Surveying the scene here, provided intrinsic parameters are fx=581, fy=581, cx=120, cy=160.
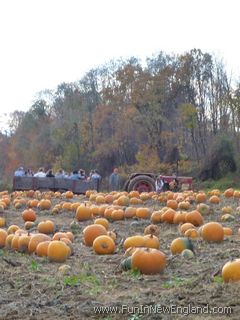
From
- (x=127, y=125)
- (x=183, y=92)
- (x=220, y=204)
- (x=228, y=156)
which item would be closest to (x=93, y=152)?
(x=127, y=125)

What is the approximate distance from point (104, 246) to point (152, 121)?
128 ft

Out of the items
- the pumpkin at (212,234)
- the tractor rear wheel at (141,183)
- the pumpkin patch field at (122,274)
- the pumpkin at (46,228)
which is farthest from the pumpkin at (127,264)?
the tractor rear wheel at (141,183)

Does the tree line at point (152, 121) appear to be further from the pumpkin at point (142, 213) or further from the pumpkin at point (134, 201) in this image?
the pumpkin at point (142, 213)

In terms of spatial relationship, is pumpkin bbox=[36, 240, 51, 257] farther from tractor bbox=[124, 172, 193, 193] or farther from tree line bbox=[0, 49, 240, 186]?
tree line bbox=[0, 49, 240, 186]

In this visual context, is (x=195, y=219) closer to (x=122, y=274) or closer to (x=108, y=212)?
(x=108, y=212)

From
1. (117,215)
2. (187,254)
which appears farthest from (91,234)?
(117,215)

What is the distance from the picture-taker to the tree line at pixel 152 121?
4097cm

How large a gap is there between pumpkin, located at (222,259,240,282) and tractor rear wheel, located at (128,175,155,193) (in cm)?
1906

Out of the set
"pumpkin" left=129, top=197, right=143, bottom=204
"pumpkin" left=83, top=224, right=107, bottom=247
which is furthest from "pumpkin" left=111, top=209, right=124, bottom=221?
"pumpkin" left=129, top=197, right=143, bottom=204

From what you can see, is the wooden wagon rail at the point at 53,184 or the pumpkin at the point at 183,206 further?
the wooden wagon rail at the point at 53,184

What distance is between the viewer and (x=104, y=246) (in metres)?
7.36

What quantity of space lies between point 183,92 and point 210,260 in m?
41.5

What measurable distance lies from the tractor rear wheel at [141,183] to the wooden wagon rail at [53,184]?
170 centimetres

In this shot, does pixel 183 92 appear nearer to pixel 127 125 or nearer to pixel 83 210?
pixel 127 125
